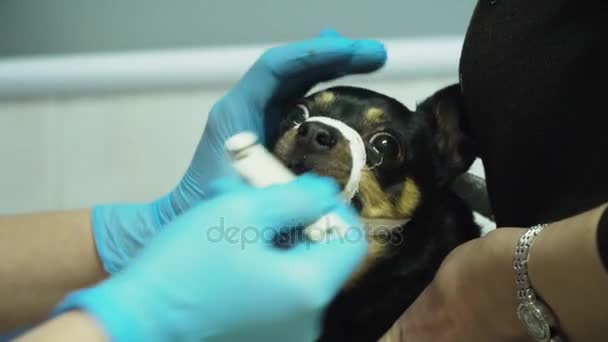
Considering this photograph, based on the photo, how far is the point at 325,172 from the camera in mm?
1048

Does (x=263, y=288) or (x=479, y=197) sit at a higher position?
(x=263, y=288)

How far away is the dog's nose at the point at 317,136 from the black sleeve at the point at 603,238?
0.52 m

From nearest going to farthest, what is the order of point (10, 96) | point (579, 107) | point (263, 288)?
point (263, 288) → point (579, 107) → point (10, 96)

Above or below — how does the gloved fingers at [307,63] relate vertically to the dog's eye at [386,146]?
above

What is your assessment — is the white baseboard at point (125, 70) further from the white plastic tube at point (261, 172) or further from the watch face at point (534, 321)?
the watch face at point (534, 321)

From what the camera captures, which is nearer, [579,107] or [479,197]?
[579,107]

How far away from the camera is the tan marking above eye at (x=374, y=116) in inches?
44.9

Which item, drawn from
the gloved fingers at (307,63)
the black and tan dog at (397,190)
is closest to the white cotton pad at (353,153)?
the black and tan dog at (397,190)

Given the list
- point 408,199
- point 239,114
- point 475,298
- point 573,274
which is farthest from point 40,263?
point 573,274

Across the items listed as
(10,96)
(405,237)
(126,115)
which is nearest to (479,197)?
(405,237)

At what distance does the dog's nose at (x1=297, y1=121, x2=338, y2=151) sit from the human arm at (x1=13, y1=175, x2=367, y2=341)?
33cm

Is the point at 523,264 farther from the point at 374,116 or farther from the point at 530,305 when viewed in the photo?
the point at 374,116

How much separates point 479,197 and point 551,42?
47cm

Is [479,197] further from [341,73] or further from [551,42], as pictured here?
[551,42]
